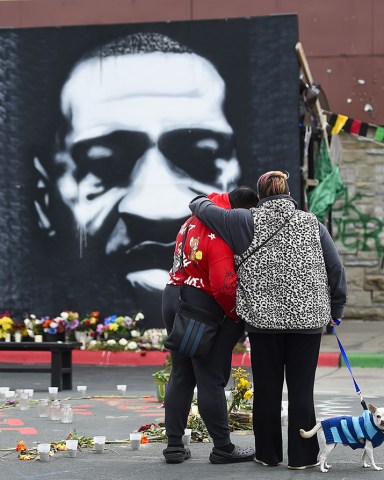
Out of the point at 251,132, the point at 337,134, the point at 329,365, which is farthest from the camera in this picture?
the point at 337,134

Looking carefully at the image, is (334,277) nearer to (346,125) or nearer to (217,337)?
(217,337)

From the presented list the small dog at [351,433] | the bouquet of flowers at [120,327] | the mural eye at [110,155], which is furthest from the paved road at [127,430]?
the mural eye at [110,155]

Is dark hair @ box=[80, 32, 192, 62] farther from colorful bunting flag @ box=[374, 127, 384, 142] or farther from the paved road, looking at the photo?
the paved road

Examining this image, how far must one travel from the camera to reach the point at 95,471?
757 cm

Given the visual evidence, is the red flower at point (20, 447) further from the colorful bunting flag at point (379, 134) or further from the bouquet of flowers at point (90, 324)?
the colorful bunting flag at point (379, 134)

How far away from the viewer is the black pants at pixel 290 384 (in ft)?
24.5

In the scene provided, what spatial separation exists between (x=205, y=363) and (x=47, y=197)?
10398 mm

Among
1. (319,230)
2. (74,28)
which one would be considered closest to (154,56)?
(74,28)

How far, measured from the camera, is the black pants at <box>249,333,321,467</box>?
293 inches

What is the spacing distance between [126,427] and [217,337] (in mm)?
2423

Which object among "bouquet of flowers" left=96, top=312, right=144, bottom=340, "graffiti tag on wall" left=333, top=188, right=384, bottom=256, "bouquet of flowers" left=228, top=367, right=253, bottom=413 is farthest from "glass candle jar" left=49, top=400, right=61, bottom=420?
"graffiti tag on wall" left=333, top=188, right=384, bottom=256

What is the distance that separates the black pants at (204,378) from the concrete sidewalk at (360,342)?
797 cm

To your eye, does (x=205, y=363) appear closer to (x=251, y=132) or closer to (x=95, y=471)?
(x=95, y=471)

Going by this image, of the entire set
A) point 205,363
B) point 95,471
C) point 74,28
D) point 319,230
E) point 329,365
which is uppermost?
point 74,28
